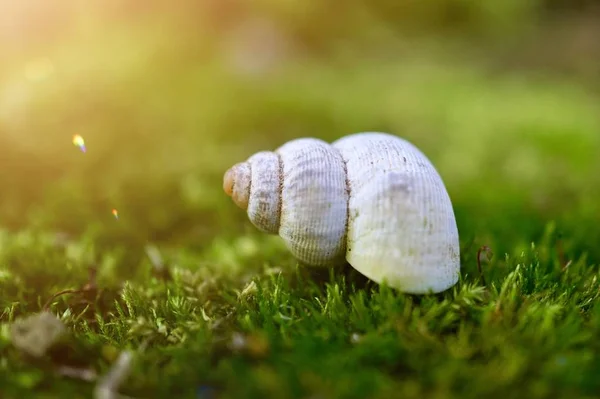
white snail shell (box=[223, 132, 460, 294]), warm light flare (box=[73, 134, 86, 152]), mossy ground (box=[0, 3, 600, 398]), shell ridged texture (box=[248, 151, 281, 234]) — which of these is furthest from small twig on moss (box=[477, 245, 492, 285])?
warm light flare (box=[73, 134, 86, 152])

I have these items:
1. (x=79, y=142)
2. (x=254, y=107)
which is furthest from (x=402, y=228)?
(x=254, y=107)

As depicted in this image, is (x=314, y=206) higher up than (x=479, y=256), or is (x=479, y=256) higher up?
(x=314, y=206)

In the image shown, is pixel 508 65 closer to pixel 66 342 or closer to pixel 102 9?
pixel 102 9

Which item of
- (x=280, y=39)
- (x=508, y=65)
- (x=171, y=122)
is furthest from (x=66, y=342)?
(x=508, y=65)

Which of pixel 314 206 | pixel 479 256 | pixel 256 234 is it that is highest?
pixel 314 206

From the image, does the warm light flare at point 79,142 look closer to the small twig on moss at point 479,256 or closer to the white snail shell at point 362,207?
the white snail shell at point 362,207

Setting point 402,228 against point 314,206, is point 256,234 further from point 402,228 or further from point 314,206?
point 402,228
